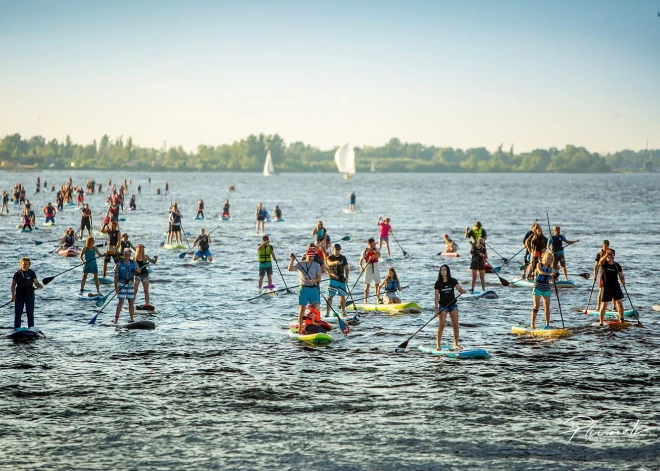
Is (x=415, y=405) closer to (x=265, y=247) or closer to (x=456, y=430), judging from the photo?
(x=456, y=430)

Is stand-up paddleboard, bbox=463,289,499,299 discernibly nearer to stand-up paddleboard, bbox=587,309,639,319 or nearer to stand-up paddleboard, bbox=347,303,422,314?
stand-up paddleboard, bbox=347,303,422,314

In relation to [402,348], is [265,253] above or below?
above

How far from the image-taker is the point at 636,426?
14.8 m

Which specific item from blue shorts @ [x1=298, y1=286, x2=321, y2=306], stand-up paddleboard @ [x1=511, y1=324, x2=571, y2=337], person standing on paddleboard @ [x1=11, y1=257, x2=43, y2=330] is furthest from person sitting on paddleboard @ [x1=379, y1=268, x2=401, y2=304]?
person standing on paddleboard @ [x1=11, y1=257, x2=43, y2=330]

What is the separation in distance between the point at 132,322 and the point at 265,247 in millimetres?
6765

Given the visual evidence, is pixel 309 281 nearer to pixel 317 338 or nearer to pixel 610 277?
pixel 317 338

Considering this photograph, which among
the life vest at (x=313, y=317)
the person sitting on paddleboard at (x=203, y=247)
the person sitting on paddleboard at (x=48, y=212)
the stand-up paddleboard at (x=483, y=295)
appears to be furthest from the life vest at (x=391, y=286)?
the person sitting on paddleboard at (x=48, y=212)

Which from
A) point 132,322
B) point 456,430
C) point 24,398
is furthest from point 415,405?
point 132,322

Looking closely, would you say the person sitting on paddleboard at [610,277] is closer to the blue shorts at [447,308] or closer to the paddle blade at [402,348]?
the blue shorts at [447,308]

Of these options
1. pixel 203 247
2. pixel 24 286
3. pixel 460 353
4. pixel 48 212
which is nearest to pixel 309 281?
pixel 460 353

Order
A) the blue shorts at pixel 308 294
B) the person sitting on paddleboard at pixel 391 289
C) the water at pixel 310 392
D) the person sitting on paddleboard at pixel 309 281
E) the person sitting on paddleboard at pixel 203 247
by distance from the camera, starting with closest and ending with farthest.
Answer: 1. the water at pixel 310 392
2. the person sitting on paddleboard at pixel 309 281
3. the blue shorts at pixel 308 294
4. the person sitting on paddleboard at pixel 391 289
5. the person sitting on paddleboard at pixel 203 247

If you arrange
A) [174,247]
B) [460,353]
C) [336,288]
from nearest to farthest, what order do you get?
[460,353], [336,288], [174,247]

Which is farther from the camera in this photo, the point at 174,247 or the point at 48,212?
the point at 48,212

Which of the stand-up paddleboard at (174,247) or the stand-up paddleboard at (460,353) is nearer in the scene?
the stand-up paddleboard at (460,353)
